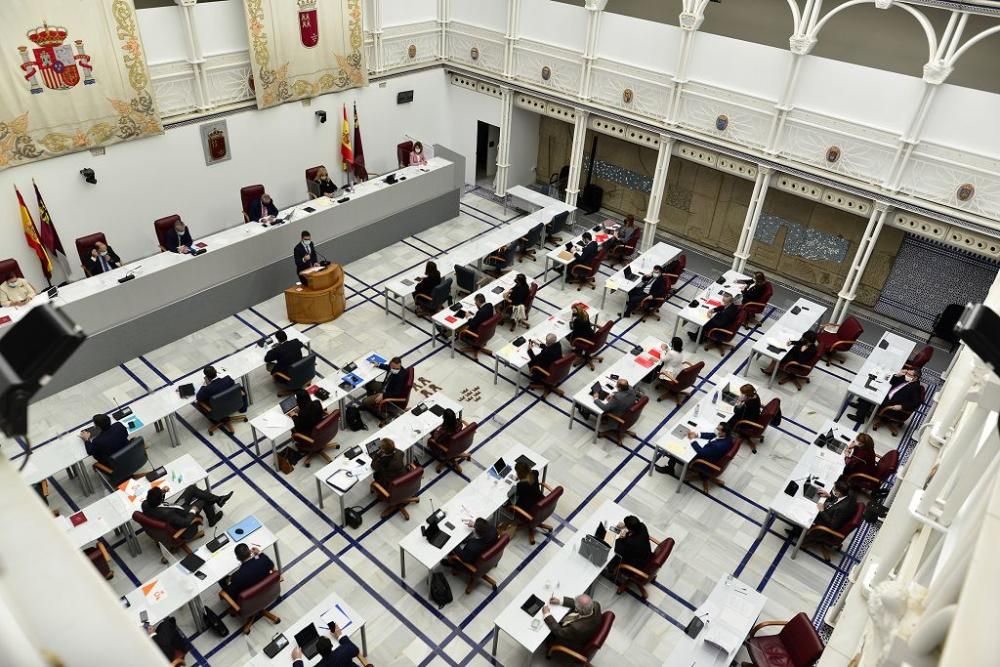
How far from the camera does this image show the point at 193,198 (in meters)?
14.7

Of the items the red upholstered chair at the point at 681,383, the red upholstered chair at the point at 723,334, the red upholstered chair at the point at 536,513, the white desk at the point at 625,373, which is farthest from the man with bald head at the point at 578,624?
the red upholstered chair at the point at 723,334

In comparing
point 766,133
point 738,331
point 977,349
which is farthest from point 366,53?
point 977,349

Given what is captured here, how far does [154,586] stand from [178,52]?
34.3 ft

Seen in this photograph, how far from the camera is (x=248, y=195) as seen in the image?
1516 cm

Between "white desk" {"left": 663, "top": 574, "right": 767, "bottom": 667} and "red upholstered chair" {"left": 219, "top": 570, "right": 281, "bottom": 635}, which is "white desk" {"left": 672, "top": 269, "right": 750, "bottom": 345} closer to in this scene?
"white desk" {"left": 663, "top": 574, "right": 767, "bottom": 667}

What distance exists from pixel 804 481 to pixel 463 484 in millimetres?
4849

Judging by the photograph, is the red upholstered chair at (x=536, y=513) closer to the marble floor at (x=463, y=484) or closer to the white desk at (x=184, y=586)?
the marble floor at (x=463, y=484)

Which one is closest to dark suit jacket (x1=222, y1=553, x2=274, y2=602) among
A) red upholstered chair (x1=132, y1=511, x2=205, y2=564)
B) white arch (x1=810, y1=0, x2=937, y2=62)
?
red upholstered chair (x1=132, y1=511, x2=205, y2=564)

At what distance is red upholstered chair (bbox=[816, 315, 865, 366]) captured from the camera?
13250mm

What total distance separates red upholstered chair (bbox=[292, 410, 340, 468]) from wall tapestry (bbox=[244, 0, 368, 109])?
8286mm

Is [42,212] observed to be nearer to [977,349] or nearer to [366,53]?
[366,53]

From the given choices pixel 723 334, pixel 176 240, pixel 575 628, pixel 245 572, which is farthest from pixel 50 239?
pixel 723 334

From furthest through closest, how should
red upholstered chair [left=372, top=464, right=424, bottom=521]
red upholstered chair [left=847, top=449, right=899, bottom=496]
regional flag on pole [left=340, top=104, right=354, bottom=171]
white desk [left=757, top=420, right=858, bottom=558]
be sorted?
regional flag on pole [left=340, top=104, right=354, bottom=171]
red upholstered chair [left=847, top=449, right=899, bottom=496]
red upholstered chair [left=372, top=464, right=424, bottom=521]
white desk [left=757, top=420, right=858, bottom=558]

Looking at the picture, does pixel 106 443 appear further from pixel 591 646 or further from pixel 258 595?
pixel 591 646
